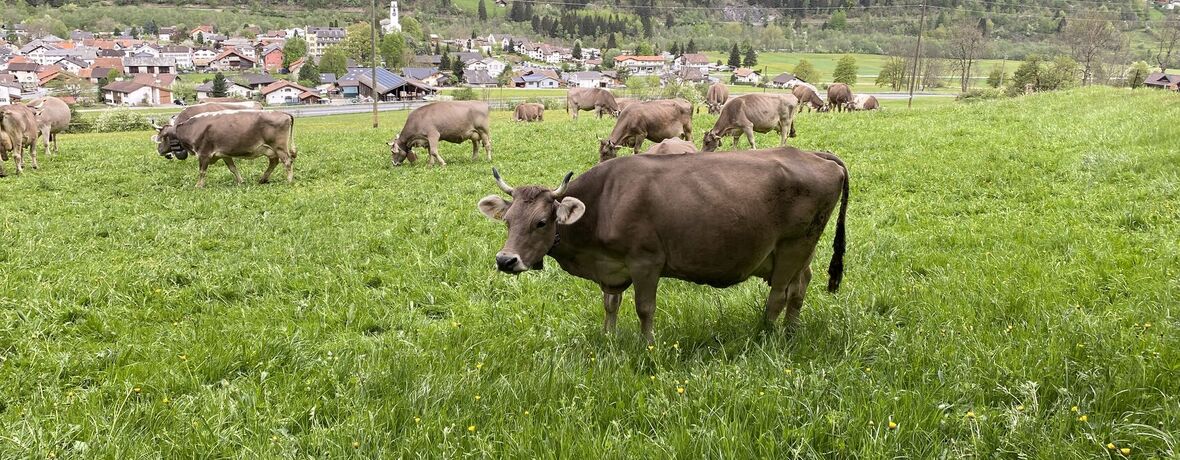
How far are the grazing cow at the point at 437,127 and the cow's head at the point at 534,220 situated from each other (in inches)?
531

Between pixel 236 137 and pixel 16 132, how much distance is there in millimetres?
8082

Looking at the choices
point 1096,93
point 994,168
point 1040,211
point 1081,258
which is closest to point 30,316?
point 1081,258

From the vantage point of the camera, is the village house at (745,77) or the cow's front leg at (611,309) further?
the village house at (745,77)

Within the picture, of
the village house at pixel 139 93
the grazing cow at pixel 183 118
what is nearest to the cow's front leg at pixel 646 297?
the grazing cow at pixel 183 118

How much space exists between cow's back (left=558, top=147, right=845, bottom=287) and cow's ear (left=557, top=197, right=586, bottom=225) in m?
0.36

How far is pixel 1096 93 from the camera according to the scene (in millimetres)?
30031

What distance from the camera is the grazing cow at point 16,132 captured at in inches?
718

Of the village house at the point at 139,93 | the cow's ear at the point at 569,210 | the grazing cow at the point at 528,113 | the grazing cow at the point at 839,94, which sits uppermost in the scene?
the grazing cow at the point at 839,94

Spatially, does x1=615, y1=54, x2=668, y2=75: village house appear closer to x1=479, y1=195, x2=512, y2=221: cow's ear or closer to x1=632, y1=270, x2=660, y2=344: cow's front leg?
x1=479, y1=195, x2=512, y2=221: cow's ear

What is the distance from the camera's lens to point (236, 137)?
51.8ft

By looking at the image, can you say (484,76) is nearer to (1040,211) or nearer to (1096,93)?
(1096,93)

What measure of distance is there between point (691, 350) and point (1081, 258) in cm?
481

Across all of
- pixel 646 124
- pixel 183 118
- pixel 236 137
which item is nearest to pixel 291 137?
pixel 236 137

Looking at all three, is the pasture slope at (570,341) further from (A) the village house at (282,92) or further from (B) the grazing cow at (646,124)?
(A) the village house at (282,92)
